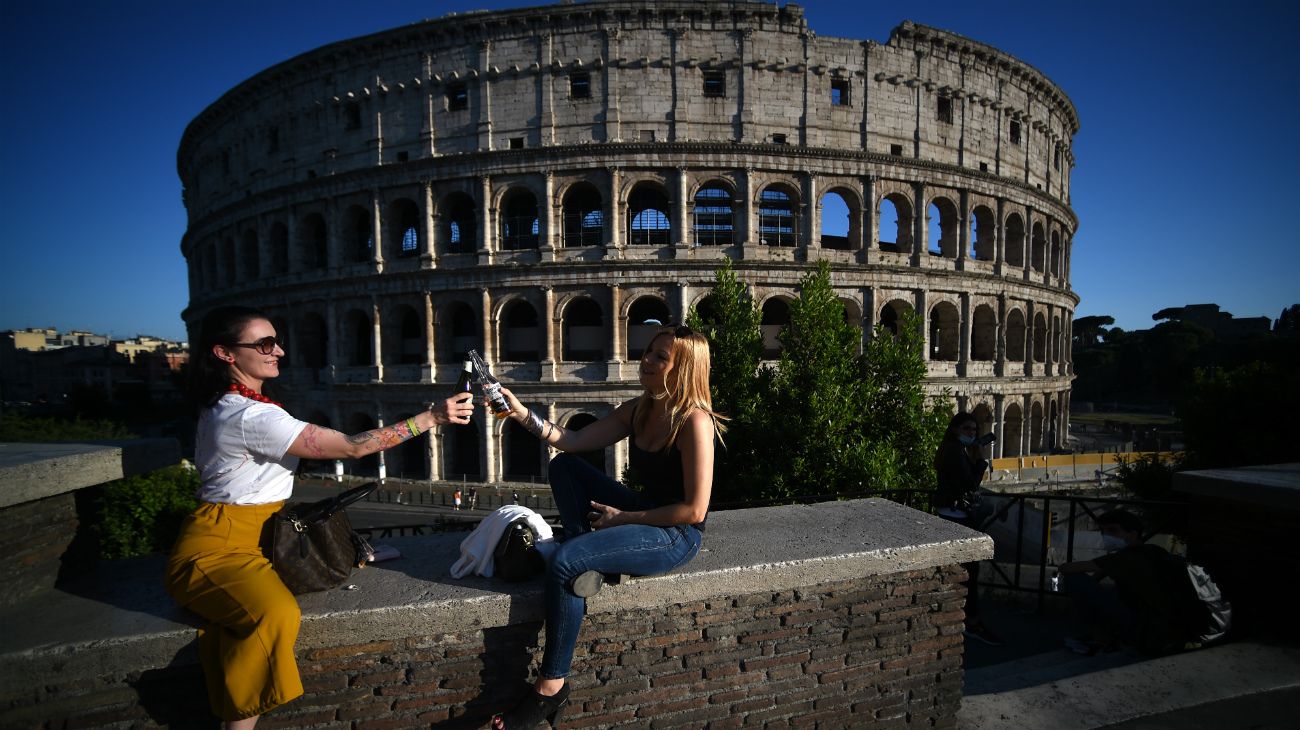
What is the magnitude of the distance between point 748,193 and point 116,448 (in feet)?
62.7

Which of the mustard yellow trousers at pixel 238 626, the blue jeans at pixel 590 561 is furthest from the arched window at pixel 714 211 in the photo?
the mustard yellow trousers at pixel 238 626

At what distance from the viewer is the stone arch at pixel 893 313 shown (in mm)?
21156

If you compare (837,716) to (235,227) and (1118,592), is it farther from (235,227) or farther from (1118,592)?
(235,227)

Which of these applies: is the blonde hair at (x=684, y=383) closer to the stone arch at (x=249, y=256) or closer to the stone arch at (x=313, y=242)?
the stone arch at (x=313, y=242)

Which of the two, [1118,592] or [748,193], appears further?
[748,193]

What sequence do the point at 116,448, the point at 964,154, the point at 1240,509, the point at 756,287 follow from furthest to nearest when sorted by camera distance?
1. the point at 964,154
2. the point at 756,287
3. the point at 1240,509
4. the point at 116,448

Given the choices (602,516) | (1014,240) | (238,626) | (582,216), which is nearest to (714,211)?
(582,216)

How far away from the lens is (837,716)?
10.6 feet

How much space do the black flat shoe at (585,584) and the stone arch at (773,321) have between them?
1811cm

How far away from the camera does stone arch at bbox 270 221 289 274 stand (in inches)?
940

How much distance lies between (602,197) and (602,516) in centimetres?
1849

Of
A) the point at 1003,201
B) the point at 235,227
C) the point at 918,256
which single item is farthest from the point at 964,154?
the point at 235,227

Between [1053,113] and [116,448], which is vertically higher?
[1053,113]

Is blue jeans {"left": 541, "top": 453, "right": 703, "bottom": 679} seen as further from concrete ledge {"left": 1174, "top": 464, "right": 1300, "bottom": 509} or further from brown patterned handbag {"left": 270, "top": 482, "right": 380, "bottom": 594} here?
concrete ledge {"left": 1174, "top": 464, "right": 1300, "bottom": 509}
